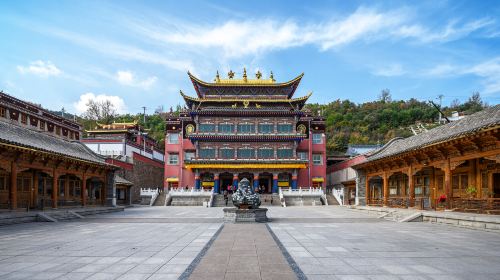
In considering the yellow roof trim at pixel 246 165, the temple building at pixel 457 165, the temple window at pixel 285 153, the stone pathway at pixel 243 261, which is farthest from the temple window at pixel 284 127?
the stone pathway at pixel 243 261

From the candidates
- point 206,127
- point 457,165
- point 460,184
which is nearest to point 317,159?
point 206,127

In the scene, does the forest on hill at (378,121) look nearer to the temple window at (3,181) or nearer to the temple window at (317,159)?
the temple window at (317,159)

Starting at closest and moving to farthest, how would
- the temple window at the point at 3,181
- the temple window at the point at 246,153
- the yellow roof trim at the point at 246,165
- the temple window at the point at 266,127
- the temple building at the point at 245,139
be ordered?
the temple window at the point at 3,181 < the yellow roof trim at the point at 246,165 < the temple building at the point at 245,139 < the temple window at the point at 246,153 < the temple window at the point at 266,127

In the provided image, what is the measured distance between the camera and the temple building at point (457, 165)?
15859mm

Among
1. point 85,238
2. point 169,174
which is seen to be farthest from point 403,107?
point 85,238

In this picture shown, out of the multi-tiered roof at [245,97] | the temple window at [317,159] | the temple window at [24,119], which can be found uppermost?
the multi-tiered roof at [245,97]

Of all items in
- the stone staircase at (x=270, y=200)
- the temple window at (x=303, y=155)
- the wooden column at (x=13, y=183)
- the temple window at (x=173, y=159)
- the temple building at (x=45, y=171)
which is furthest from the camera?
the temple window at (x=173, y=159)

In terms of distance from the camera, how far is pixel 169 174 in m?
49.9

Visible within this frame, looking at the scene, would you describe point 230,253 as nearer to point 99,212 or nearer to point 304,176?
point 99,212

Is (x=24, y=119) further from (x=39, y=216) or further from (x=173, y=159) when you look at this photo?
(x=39, y=216)

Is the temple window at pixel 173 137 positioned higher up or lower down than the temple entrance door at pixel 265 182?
higher up

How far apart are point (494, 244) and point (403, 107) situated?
86.7 metres

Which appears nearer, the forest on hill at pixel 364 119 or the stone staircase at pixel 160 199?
the stone staircase at pixel 160 199

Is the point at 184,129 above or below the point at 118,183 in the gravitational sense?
above
